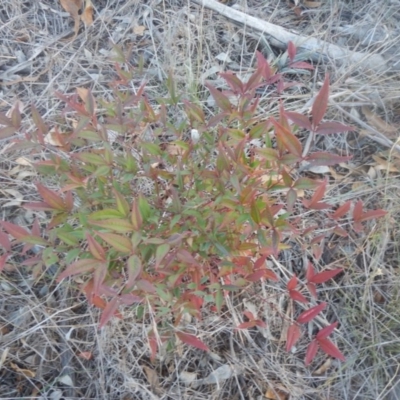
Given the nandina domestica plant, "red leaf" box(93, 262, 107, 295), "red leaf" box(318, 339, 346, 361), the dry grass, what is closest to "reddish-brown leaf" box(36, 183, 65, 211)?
the nandina domestica plant

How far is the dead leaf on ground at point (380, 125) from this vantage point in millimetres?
2059

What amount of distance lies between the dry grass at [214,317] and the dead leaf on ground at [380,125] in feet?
0.13

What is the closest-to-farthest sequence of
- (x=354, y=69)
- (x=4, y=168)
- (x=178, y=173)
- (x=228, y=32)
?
(x=178, y=173) → (x=4, y=168) → (x=354, y=69) → (x=228, y=32)

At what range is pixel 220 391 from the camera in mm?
1710

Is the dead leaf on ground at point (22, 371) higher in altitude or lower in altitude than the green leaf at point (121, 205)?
lower

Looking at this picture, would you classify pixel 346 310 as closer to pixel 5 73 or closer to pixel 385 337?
pixel 385 337

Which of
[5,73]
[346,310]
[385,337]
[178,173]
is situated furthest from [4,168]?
[385,337]

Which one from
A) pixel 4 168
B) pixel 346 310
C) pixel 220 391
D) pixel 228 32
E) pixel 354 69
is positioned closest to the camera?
pixel 220 391

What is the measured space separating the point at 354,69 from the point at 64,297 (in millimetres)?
1426

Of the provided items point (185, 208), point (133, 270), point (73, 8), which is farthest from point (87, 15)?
point (133, 270)

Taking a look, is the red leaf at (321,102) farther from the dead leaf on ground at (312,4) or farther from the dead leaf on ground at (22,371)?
the dead leaf on ground at (312,4)

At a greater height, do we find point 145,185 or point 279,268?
point 145,185

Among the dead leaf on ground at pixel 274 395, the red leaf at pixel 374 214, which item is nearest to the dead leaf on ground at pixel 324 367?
the dead leaf on ground at pixel 274 395

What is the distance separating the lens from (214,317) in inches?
69.1
